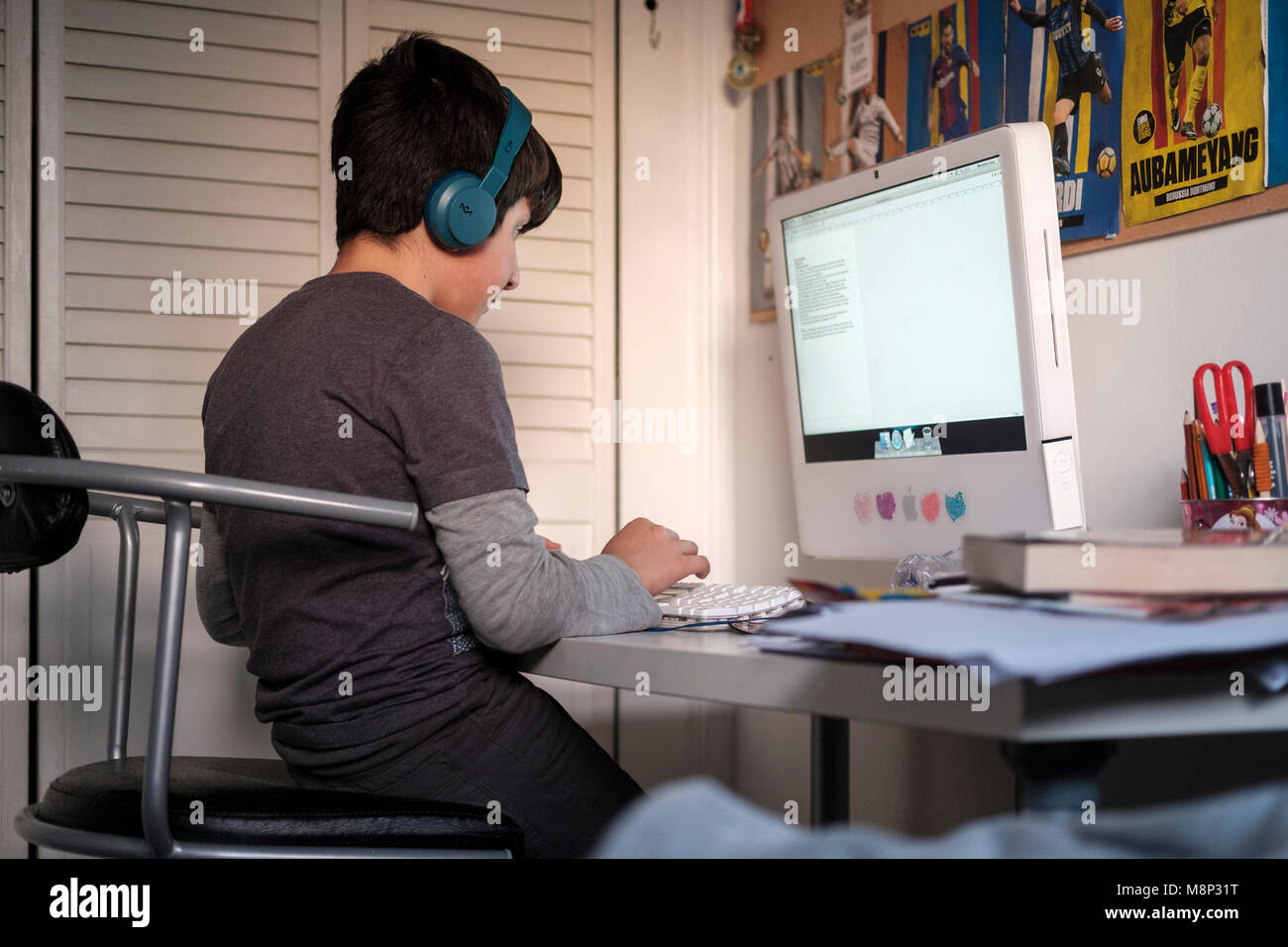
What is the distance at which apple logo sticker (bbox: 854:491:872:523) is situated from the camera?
1329 millimetres

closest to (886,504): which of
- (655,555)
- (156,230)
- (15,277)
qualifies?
(655,555)

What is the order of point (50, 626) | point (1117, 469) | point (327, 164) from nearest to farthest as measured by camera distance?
1. point (1117, 469)
2. point (50, 626)
3. point (327, 164)

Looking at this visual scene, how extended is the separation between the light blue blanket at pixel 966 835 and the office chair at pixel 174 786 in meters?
0.46

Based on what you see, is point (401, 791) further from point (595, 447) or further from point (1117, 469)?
point (595, 447)

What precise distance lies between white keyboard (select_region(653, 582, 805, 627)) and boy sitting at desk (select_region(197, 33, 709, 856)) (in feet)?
0.09

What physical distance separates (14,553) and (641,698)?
48.3 inches

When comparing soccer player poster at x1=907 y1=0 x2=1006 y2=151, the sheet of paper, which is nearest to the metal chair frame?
the sheet of paper

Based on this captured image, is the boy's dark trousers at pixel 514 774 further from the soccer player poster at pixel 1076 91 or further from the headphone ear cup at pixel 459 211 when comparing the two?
the soccer player poster at pixel 1076 91

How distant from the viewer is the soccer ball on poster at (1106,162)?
131 centimetres

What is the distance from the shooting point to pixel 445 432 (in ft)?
2.99

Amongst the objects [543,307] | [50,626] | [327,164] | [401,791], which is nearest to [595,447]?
[543,307]

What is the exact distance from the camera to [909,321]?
1.25m

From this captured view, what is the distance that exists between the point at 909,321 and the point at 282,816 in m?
0.82
